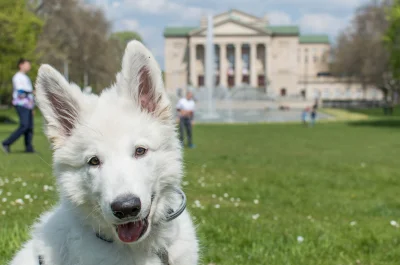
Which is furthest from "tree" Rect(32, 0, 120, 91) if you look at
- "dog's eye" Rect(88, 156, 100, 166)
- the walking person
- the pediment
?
the pediment

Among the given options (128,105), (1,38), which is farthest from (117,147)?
(1,38)

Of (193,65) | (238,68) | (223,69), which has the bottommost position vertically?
(223,69)

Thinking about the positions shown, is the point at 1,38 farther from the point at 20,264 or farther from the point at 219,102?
the point at 219,102

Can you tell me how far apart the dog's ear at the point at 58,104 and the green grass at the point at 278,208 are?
0.92 metres

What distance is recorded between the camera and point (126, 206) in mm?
2742

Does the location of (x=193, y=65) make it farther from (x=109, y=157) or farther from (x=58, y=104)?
(x=109, y=157)

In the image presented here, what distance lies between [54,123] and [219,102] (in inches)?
3183

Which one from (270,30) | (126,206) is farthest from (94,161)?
(270,30)

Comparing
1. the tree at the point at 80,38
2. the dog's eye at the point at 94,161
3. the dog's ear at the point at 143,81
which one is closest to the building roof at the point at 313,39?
the tree at the point at 80,38

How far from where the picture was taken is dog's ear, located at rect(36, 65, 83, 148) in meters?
3.03

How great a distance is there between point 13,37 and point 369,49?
4821 centimetres

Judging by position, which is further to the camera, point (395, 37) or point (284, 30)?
point (284, 30)

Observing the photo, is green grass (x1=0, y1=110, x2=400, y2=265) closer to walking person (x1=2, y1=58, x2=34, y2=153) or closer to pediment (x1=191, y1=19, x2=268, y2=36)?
walking person (x1=2, y1=58, x2=34, y2=153)

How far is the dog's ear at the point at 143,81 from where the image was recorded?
117 inches
